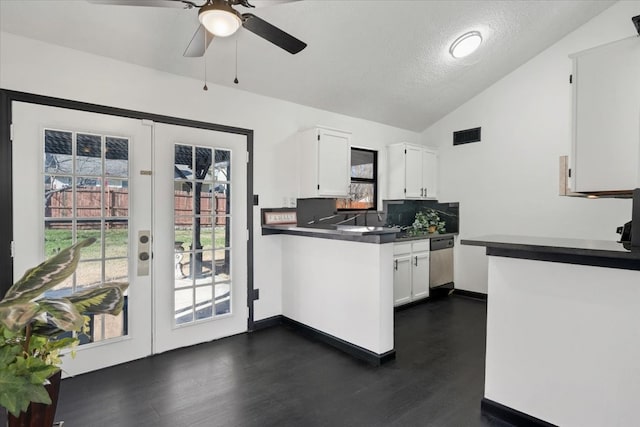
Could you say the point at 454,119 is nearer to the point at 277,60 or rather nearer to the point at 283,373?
the point at 277,60

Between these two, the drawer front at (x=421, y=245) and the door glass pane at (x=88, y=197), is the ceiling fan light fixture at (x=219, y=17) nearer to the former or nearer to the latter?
the door glass pane at (x=88, y=197)

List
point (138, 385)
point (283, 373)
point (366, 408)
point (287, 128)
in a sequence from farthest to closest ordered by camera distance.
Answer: point (287, 128)
point (283, 373)
point (138, 385)
point (366, 408)

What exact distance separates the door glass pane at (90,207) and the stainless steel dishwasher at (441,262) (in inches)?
150

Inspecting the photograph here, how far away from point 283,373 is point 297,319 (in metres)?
1.00

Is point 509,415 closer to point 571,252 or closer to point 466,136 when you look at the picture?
point 571,252

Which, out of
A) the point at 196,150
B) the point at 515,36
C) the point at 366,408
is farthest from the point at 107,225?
the point at 515,36

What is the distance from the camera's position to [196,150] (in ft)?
10.9

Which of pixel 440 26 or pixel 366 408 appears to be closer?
pixel 366 408

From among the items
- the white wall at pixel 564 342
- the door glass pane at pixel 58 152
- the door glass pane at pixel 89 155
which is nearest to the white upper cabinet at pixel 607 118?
the white wall at pixel 564 342

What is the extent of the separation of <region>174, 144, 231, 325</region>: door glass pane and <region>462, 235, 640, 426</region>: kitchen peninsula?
2.40 meters

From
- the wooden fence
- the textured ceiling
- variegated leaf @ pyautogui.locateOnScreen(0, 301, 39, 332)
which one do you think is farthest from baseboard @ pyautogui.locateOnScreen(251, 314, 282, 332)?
variegated leaf @ pyautogui.locateOnScreen(0, 301, 39, 332)

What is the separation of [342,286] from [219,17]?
2.35 m

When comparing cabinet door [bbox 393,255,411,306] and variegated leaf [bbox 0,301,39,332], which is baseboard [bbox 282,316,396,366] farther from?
variegated leaf [bbox 0,301,39,332]

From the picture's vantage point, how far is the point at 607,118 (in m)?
1.88
